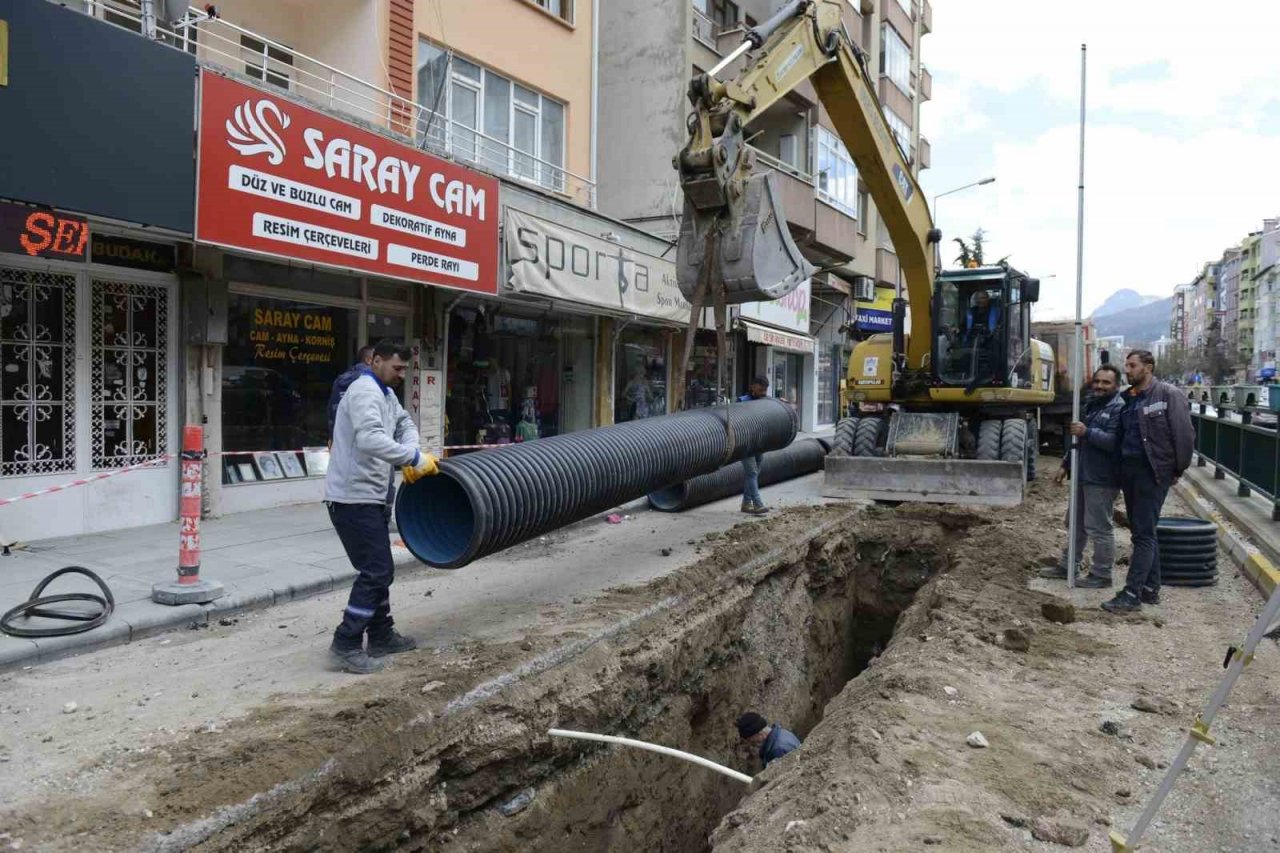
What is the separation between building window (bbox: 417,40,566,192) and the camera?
1152cm

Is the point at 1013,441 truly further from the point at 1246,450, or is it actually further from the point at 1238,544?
the point at 1238,544

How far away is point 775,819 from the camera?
3.42m

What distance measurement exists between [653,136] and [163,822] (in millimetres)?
16652

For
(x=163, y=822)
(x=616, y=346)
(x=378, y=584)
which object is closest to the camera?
(x=163, y=822)

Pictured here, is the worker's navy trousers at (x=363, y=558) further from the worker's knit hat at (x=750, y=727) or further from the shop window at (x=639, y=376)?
the shop window at (x=639, y=376)

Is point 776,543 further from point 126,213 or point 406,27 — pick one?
point 406,27

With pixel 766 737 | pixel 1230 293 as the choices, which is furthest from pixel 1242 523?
pixel 1230 293

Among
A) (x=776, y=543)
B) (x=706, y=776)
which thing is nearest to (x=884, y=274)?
(x=776, y=543)

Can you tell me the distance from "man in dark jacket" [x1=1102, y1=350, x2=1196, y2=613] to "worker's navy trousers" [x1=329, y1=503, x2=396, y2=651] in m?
4.89

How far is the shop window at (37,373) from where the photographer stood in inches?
292

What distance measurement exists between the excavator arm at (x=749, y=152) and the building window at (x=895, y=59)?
1836cm

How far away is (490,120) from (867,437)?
716 centimetres

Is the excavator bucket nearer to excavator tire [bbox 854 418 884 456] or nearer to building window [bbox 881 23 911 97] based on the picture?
excavator tire [bbox 854 418 884 456]

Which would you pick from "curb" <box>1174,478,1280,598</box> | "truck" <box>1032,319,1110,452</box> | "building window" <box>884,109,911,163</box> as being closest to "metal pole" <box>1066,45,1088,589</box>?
"curb" <box>1174,478,1280,598</box>
